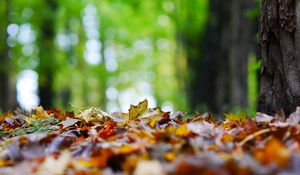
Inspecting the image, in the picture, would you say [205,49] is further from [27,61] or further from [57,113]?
[57,113]

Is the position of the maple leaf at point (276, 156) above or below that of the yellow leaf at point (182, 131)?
above

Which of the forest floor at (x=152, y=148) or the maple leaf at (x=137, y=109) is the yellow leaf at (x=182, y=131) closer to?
the forest floor at (x=152, y=148)

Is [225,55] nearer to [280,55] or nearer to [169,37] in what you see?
[280,55]

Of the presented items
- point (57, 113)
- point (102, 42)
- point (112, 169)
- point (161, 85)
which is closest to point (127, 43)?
point (102, 42)

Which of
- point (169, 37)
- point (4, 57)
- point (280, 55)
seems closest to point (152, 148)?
point (280, 55)

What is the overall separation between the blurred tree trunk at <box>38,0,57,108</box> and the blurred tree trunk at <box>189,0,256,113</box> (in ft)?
16.3

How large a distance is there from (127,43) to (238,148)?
27219mm

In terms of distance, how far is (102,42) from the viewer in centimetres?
3003

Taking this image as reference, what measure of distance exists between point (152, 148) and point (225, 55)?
11.1 m

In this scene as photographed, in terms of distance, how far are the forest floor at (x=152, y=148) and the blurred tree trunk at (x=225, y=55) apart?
31.3 ft

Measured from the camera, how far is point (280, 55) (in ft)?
9.77

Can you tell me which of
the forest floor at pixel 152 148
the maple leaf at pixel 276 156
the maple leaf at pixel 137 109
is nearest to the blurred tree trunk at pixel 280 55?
the forest floor at pixel 152 148

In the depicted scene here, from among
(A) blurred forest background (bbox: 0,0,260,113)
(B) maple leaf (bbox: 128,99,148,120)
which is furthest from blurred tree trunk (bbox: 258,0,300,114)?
(A) blurred forest background (bbox: 0,0,260,113)

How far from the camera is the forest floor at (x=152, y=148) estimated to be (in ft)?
4.71
